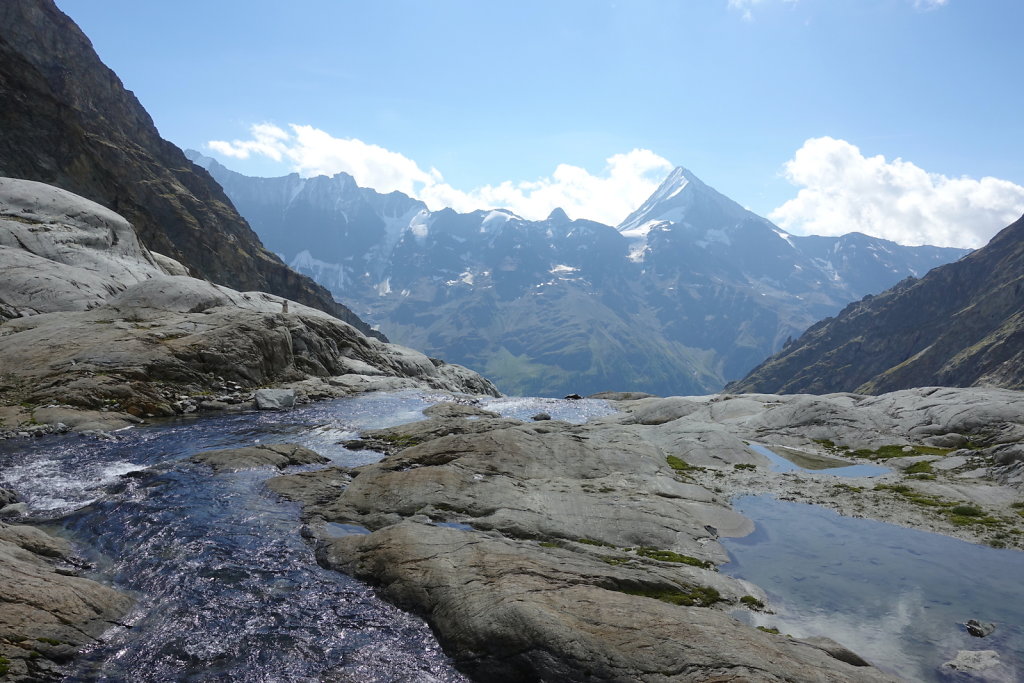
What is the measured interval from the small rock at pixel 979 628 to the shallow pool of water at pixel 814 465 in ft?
62.9

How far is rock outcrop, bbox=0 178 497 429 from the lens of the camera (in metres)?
37.9

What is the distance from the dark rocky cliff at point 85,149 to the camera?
106 meters

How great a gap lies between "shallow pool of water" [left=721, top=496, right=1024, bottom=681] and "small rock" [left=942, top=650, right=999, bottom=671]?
22 centimetres

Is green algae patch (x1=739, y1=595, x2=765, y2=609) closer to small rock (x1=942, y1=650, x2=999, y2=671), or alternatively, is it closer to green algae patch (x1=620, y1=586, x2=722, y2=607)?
green algae patch (x1=620, y1=586, x2=722, y2=607)

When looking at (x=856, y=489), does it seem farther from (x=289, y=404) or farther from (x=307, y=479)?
(x=289, y=404)

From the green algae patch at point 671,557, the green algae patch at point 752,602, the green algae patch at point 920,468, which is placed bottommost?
the green algae patch at point 752,602

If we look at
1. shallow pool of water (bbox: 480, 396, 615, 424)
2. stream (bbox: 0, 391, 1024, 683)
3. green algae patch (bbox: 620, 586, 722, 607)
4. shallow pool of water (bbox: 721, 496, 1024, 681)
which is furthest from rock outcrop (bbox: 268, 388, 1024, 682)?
shallow pool of water (bbox: 480, 396, 615, 424)

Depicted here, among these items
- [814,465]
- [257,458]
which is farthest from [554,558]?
[814,465]

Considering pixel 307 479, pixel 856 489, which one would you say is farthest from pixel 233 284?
pixel 856 489

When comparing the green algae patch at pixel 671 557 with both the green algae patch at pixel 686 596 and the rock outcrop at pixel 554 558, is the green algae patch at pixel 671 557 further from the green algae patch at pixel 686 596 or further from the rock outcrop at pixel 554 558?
the green algae patch at pixel 686 596

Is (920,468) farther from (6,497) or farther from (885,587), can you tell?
(6,497)

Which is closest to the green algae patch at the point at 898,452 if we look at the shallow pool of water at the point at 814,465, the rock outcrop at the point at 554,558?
the shallow pool of water at the point at 814,465

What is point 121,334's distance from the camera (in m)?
44.5

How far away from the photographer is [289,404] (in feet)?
160
